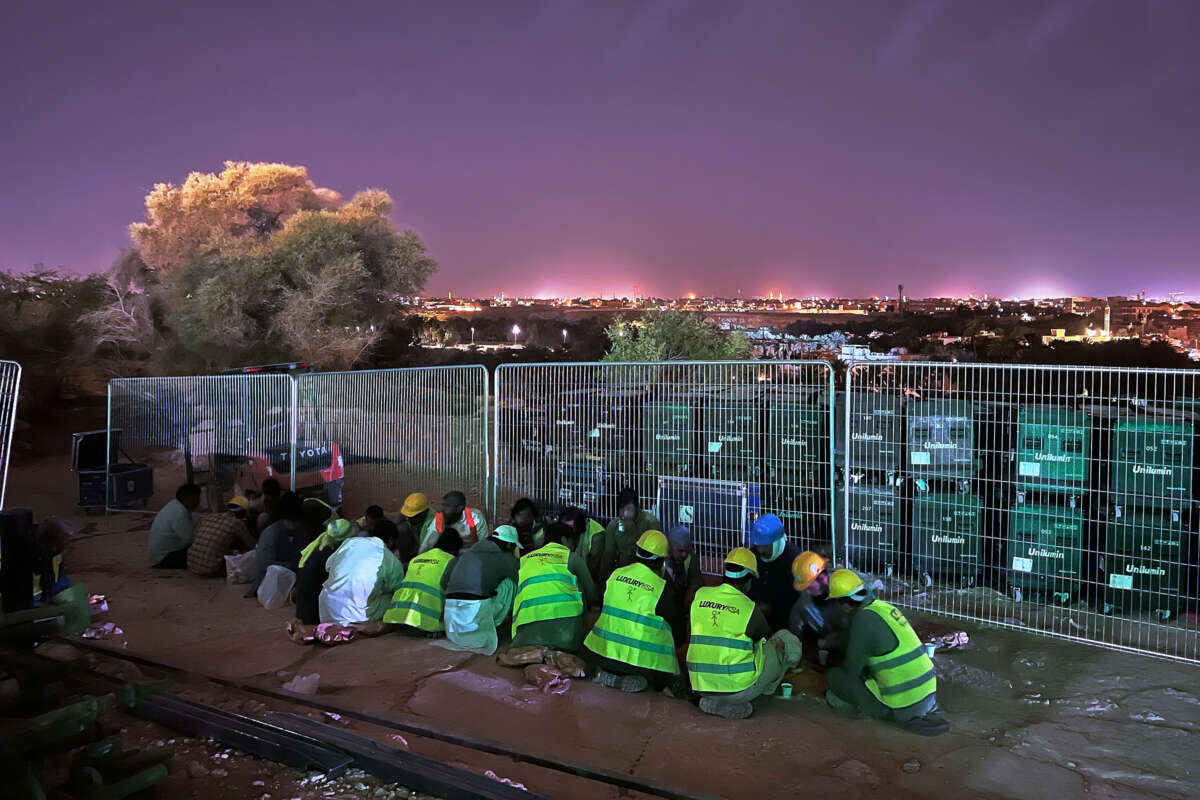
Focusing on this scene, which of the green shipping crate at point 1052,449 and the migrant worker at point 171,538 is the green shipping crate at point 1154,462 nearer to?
the green shipping crate at point 1052,449

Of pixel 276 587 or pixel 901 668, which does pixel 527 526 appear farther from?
pixel 901 668

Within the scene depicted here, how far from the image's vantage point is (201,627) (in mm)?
7383

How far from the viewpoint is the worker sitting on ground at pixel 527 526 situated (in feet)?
26.9

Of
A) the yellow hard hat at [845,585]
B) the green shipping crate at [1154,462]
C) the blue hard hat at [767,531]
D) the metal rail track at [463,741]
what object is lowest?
the metal rail track at [463,741]

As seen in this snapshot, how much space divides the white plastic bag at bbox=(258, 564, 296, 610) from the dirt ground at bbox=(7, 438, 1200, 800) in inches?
25.5

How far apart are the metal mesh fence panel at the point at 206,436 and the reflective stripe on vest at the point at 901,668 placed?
8659mm

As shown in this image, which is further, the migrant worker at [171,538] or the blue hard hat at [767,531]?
the migrant worker at [171,538]

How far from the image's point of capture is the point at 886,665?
5.18 metres

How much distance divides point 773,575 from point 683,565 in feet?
2.68

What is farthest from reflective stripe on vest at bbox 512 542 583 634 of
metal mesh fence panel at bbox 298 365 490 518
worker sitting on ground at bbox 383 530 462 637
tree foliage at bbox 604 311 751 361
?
tree foliage at bbox 604 311 751 361

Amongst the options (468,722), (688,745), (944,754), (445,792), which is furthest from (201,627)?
(944,754)

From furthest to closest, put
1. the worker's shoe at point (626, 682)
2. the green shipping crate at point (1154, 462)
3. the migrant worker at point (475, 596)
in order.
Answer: the migrant worker at point (475, 596), the green shipping crate at point (1154, 462), the worker's shoe at point (626, 682)

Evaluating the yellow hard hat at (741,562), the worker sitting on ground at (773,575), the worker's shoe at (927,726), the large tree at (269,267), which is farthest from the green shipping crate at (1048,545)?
the large tree at (269,267)

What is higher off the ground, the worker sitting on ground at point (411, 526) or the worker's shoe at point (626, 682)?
the worker sitting on ground at point (411, 526)
